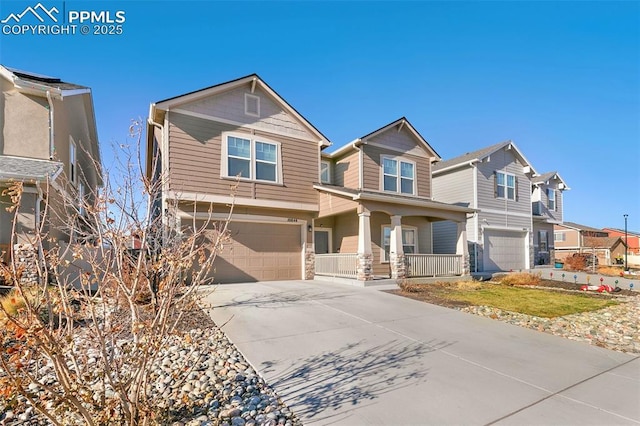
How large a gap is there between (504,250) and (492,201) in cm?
303

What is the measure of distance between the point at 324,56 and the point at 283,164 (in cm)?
454

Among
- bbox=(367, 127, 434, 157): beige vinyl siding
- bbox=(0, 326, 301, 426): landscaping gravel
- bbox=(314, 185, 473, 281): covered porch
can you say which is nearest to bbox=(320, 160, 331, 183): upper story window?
bbox=(314, 185, 473, 281): covered porch

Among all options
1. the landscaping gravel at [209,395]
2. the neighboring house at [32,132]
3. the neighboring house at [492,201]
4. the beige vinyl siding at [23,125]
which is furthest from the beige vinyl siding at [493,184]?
the beige vinyl siding at [23,125]

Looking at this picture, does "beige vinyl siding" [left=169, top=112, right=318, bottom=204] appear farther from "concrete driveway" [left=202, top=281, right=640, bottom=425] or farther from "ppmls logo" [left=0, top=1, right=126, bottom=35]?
"concrete driveway" [left=202, top=281, right=640, bottom=425]

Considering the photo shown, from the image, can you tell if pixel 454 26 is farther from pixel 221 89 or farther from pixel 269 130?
pixel 221 89

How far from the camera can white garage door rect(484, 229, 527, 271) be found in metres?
18.2

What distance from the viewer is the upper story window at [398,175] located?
14.9m

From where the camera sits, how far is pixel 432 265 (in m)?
13.2

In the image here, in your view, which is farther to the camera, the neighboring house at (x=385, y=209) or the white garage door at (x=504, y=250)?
the white garage door at (x=504, y=250)

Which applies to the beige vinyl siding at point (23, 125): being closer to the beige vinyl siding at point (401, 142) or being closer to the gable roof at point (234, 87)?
the gable roof at point (234, 87)

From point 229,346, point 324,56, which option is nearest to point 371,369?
point 229,346

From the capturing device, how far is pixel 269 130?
12906mm

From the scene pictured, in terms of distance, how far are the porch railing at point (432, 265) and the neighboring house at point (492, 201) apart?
14.5ft

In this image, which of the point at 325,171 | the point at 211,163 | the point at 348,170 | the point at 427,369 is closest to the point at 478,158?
the point at 348,170
